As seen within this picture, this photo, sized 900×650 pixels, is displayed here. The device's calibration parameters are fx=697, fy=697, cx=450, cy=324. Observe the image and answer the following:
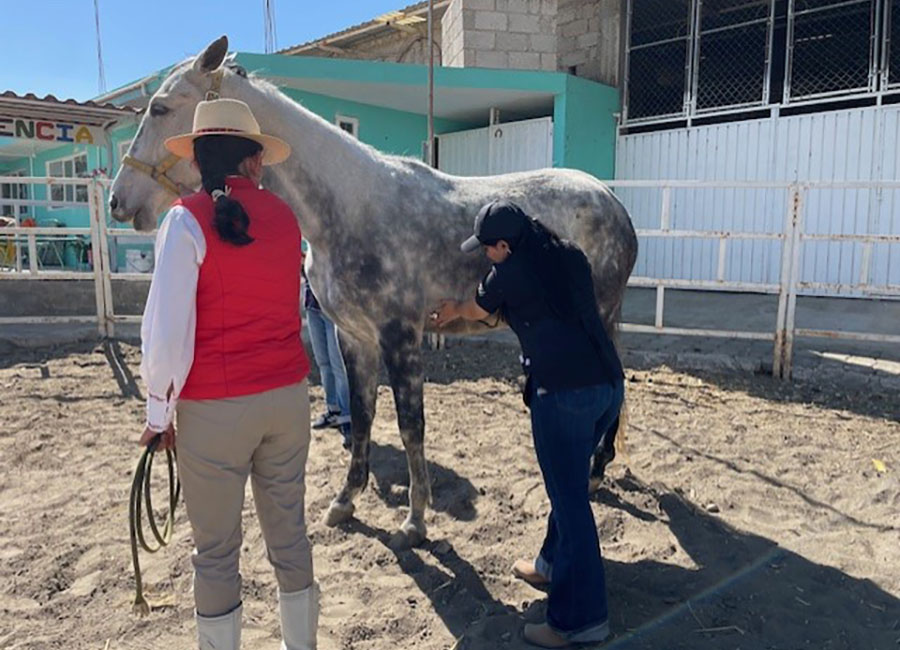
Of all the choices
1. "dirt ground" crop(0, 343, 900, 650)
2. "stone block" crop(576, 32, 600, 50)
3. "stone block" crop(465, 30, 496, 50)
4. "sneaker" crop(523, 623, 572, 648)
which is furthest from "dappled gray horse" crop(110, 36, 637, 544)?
"stone block" crop(576, 32, 600, 50)

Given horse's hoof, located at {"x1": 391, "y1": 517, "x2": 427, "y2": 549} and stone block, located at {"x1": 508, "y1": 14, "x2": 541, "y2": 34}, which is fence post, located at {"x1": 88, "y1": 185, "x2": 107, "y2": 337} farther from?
stone block, located at {"x1": 508, "y1": 14, "x2": 541, "y2": 34}

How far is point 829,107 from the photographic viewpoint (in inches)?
376

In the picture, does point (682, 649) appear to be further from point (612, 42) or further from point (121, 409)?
point (612, 42)

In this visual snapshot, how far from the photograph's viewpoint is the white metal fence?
239 inches

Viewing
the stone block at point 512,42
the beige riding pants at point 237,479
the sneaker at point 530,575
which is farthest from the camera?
the stone block at point 512,42

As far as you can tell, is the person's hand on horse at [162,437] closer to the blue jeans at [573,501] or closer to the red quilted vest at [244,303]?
the red quilted vest at [244,303]

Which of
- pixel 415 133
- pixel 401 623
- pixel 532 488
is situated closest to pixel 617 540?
pixel 532 488

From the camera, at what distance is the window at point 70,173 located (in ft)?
50.0

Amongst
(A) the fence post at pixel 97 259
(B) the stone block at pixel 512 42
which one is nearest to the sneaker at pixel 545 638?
(A) the fence post at pixel 97 259

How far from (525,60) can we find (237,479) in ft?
32.7

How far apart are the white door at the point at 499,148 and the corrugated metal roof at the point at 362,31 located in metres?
2.16

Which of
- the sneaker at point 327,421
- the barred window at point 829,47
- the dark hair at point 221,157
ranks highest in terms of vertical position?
the barred window at point 829,47

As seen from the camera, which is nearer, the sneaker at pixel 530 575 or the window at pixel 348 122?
the sneaker at pixel 530 575

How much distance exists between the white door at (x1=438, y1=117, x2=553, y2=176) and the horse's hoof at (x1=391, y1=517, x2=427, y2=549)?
8.06 m
